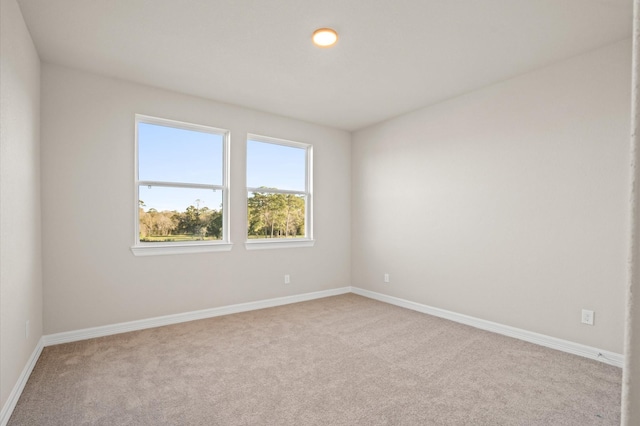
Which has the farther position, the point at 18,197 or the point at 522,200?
the point at 522,200

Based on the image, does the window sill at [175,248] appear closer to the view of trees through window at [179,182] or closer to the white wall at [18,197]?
the view of trees through window at [179,182]

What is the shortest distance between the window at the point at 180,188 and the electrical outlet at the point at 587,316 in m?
3.63

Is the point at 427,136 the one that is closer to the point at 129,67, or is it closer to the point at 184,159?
the point at 184,159

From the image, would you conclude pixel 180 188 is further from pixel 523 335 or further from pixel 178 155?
pixel 523 335

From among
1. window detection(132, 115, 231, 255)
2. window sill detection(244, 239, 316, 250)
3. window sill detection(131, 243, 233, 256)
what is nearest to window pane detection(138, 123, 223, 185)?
window detection(132, 115, 231, 255)

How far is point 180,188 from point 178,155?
1.25 ft

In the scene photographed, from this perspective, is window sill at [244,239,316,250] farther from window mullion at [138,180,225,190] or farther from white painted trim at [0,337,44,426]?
white painted trim at [0,337,44,426]

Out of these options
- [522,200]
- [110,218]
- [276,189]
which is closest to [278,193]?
[276,189]

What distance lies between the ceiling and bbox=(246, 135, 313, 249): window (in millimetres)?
1012

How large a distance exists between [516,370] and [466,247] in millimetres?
1432

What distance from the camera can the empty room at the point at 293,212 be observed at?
2.28 metres

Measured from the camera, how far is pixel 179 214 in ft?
12.8

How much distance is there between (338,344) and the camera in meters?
3.13

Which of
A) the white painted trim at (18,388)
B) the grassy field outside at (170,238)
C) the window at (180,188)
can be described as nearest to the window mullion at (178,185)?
the window at (180,188)
